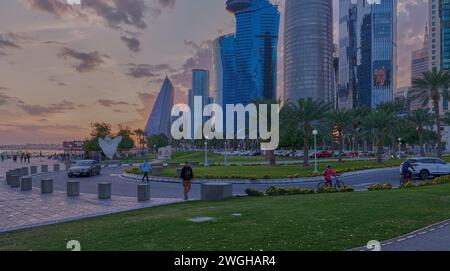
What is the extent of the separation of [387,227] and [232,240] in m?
3.63

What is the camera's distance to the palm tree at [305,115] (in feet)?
140

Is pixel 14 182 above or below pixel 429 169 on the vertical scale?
below

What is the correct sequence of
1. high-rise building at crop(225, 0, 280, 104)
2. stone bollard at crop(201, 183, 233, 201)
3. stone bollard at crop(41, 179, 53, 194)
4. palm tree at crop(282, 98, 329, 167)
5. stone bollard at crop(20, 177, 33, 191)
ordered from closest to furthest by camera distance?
stone bollard at crop(201, 183, 233, 201) < stone bollard at crop(41, 179, 53, 194) < stone bollard at crop(20, 177, 33, 191) < high-rise building at crop(225, 0, 280, 104) < palm tree at crop(282, 98, 329, 167)

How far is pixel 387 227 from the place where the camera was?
8.23 m

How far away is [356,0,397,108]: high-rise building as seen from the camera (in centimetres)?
18112

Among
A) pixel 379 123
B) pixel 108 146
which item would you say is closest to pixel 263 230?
pixel 379 123

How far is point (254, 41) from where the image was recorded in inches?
1699

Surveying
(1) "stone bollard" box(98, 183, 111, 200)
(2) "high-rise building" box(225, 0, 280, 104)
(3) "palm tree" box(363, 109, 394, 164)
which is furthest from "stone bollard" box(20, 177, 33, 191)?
(3) "palm tree" box(363, 109, 394, 164)

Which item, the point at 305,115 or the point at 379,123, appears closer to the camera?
the point at 305,115

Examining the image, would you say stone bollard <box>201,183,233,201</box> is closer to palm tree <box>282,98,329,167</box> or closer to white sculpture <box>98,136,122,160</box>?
palm tree <box>282,98,329,167</box>

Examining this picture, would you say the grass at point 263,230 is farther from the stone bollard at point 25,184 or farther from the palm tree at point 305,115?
the palm tree at point 305,115

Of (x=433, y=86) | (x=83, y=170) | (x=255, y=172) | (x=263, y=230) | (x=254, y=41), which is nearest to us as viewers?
(x=263, y=230)

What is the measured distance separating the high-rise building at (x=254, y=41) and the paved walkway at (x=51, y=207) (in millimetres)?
9887

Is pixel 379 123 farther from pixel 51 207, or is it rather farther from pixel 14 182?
pixel 51 207
